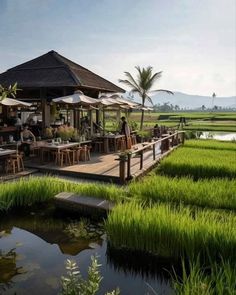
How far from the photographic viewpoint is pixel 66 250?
5301mm

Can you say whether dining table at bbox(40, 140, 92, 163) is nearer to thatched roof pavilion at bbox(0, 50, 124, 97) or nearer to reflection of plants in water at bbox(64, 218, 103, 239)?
thatched roof pavilion at bbox(0, 50, 124, 97)

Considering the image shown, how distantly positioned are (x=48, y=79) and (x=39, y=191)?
24.7 ft

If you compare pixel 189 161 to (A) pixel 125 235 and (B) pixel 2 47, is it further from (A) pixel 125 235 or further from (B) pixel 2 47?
(B) pixel 2 47

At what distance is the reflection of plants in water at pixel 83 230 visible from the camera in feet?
18.9

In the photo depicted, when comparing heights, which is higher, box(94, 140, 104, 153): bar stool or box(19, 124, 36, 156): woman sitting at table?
box(19, 124, 36, 156): woman sitting at table

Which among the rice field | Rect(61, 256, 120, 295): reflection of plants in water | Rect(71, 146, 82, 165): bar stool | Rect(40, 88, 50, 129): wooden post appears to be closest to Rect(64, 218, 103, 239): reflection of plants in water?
Rect(61, 256, 120, 295): reflection of plants in water

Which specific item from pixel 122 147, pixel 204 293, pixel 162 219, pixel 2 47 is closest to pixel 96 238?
pixel 162 219

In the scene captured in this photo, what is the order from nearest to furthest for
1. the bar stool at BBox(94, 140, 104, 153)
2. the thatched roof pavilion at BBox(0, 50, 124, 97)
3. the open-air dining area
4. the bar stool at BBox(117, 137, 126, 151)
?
the open-air dining area
the thatched roof pavilion at BBox(0, 50, 124, 97)
the bar stool at BBox(94, 140, 104, 153)
the bar stool at BBox(117, 137, 126, 151)

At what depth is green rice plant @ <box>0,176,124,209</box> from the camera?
6816 mm

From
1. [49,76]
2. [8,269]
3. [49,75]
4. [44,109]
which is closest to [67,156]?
[44,109]

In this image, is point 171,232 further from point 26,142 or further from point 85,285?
point 26,142

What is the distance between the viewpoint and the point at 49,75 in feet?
45.9

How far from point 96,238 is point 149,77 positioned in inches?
834

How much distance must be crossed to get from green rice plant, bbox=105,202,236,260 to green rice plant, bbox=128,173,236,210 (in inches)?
34.8
